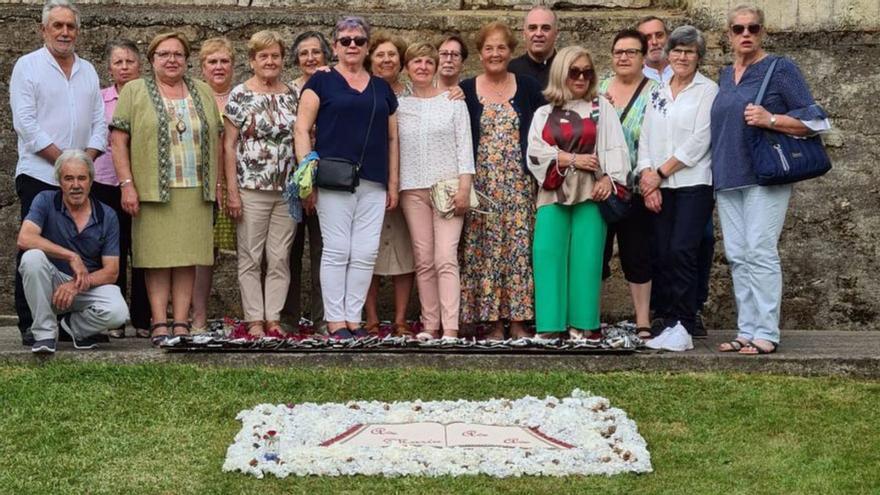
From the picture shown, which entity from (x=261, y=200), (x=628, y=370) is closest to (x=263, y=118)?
(x=261, y=200)

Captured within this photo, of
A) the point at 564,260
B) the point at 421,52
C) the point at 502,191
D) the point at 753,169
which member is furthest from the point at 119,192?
the point at 753,169

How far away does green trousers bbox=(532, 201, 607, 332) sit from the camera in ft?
29.8

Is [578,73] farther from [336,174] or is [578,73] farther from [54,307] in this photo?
[54,307]

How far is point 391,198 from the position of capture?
30.2 feet

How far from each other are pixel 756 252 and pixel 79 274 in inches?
140

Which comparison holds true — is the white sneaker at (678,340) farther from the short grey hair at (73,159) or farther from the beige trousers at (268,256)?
the short grey hair at (73,159)

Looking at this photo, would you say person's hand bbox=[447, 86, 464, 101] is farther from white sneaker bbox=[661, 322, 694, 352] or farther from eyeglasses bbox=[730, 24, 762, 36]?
white sneaker bbox=[661, 322, 694, 352]

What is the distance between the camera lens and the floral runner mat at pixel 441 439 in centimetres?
691

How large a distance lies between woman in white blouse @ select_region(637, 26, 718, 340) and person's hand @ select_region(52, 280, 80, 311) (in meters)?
3.11

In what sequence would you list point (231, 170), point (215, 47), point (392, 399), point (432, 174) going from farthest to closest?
point (215, 47) < point (231, 170) < point (432, 174) < point (392, 399)

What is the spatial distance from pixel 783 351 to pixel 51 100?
4.24 meters

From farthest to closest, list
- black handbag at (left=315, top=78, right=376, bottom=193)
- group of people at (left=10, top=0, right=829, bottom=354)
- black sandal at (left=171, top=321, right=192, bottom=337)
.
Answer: black sandal at (left=171, top=321, right=192, bottom=337) < black handbag at (left=315, top=78, right=376, bottom=193) < group of people at (left=10, top=0, right=829, bottom=354)

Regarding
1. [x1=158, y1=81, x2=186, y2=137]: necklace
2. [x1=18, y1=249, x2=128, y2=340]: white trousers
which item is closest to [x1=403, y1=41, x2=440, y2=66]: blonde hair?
[x1=158, y1=81, x2=186, y2=137]: necklace

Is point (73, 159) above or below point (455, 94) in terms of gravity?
below
